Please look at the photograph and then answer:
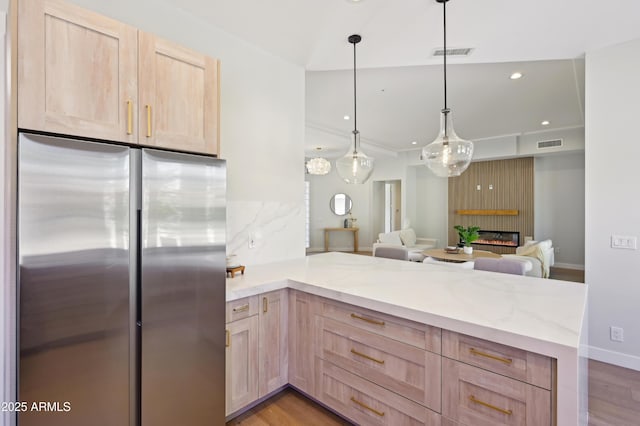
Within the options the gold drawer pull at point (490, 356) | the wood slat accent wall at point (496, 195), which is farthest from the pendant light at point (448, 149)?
the wood slat accent wall at point (496, 195)

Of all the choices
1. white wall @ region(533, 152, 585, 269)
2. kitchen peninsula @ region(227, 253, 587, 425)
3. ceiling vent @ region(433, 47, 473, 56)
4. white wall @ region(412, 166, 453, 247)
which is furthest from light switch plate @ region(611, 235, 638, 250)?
white wall @ region(412, 166, 453, 247)

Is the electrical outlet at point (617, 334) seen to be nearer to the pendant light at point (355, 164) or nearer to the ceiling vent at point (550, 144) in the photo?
the pendant light at point (355, 164)

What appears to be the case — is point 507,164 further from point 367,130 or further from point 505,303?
point 505,303

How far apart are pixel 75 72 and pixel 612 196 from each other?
402 centimetres

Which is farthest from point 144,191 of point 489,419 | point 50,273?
point 489,419

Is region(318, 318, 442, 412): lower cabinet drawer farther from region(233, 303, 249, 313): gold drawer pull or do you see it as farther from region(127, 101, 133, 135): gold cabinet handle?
region(127, 101, 133, 135): gold cabinet handle

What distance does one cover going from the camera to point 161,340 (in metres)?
1.48

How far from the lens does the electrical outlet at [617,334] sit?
2.64 meters

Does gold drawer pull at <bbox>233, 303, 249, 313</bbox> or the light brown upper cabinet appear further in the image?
gold drawer pull at <bbox>233, 303, 249, 313</bbox>

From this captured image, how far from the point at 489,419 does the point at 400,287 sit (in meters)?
0.76

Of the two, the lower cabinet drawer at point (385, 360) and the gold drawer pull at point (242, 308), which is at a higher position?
the gold drawer pull at point (242, 308)

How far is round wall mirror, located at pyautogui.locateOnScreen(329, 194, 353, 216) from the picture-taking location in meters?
9.87

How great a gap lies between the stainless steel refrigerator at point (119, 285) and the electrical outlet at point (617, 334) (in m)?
3.37

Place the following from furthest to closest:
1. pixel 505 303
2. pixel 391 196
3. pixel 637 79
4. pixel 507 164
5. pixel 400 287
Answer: pixel 391 196
pixel 507 164
pixel 637 79
pixel 400 287
pixel 505 303
